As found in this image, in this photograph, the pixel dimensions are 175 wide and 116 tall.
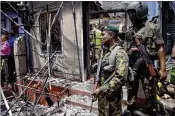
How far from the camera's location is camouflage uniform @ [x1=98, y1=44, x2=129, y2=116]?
10.3ft

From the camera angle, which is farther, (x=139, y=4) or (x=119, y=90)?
(x=139, y=4)

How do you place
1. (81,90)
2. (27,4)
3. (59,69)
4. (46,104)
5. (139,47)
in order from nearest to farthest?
(139,47), (81,90), (46,104), (59,69), (27,4)

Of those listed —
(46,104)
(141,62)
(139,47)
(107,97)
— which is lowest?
(46,104)

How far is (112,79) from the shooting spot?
3.19 meters

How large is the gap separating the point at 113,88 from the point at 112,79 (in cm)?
13

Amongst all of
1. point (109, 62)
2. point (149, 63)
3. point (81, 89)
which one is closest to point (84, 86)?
point (81, 89)

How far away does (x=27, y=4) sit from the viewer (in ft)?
29.7

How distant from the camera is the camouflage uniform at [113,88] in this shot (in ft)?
10.3

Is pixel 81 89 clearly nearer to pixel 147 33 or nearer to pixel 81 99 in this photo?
pixel 81 99

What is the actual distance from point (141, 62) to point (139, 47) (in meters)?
0.27

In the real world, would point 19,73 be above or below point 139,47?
below

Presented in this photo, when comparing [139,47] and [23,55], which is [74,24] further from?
[139,47]

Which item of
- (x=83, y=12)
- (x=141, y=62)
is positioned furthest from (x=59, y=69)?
(x=141, y=62)

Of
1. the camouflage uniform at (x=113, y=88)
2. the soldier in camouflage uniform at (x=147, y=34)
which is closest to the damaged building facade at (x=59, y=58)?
the camouflage uniform at (x=113, y=88)
